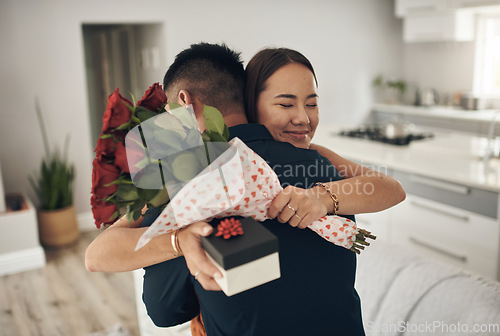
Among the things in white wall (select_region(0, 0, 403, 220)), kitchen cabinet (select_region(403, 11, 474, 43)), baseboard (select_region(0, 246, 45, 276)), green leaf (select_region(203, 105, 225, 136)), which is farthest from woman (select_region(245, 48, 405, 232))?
kitchen cabinet (select_region(403, 11, 474, 43))

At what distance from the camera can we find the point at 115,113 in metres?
0.66

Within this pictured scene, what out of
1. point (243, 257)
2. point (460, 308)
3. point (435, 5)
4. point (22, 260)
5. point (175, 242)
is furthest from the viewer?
point (435, 5)

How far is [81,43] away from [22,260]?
74.6 inches

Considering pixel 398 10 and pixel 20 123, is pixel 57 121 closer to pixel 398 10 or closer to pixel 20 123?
pixel 20 123

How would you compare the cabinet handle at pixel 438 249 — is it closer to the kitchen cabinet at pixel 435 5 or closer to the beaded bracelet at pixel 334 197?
the beaded bracelet at pixel 334 197

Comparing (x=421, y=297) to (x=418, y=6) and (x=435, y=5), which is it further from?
(x=418, y=6)

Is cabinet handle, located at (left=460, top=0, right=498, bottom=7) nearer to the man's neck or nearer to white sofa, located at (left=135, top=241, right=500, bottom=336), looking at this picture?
white sofa, located at (left=135, top=241, right=500, bottom=336)

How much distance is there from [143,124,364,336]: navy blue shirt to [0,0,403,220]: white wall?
3368 mm

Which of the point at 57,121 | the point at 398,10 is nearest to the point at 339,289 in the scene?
the point at 57,121

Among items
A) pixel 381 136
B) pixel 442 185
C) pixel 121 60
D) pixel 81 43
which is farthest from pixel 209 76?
pixel 121 60

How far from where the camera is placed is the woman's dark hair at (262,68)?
3.05ft

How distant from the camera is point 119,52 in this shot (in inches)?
207

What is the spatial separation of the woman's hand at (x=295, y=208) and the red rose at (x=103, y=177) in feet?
0.91

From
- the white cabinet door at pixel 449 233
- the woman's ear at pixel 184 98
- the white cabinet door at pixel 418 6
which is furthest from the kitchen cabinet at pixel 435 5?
the woman's ear at pixel 184 98
